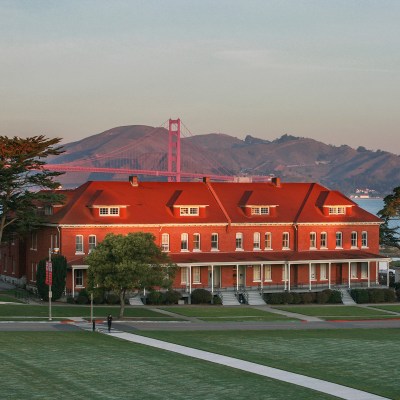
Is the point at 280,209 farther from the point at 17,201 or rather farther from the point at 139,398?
the point at 139,398

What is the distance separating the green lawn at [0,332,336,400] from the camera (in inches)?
1585

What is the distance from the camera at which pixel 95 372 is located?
4488 cm

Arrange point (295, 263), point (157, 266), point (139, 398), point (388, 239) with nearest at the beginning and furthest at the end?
1. point (139, 398)
2. point (157, 266)
3. point (295, 263)
4. point (388, 239)

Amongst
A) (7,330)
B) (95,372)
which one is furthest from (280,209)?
(95,372)

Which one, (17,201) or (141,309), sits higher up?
(17,201)

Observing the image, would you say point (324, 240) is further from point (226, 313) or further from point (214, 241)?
point (226, 313)

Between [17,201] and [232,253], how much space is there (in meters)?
21.2

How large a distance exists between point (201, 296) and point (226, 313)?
31.3ft

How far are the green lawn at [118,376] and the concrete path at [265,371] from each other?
76 cm

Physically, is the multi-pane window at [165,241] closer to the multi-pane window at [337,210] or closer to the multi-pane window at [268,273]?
the multi-pane window at [268,273]

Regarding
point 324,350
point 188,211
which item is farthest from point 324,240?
point 324,350

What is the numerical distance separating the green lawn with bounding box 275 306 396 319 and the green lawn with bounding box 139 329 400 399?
12102mm

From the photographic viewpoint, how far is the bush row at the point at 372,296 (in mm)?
94000

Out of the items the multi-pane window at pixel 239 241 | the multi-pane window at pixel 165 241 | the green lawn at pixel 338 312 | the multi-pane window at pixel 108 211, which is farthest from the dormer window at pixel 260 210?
the green lawn at pixel 338 312
